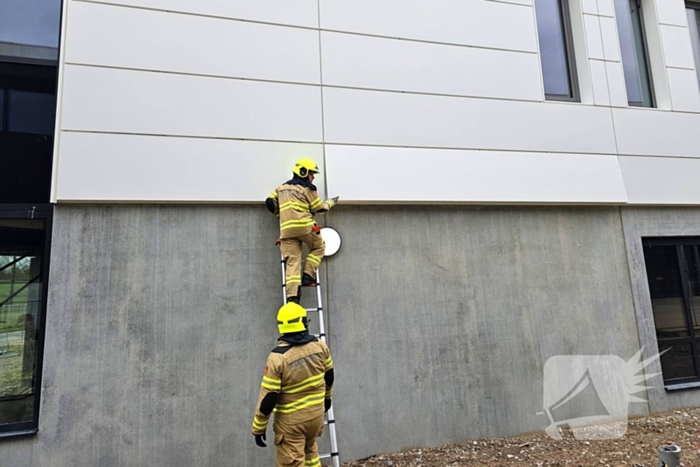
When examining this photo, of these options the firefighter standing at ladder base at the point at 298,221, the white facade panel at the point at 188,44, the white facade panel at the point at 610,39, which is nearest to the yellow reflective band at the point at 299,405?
the firefighter standing at ladder base at the point at 298,221

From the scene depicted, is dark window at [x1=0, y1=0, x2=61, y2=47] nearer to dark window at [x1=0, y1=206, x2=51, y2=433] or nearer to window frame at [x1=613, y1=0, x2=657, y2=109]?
dark window at [x1=0, y1=206, x2=51, y2=433]

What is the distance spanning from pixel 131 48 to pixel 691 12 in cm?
793

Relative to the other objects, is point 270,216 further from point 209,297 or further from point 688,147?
point 688,147

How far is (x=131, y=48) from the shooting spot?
399cm

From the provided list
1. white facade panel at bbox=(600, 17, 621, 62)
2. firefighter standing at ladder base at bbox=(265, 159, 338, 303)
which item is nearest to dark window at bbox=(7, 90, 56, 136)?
firefighter standing at ladder base at bbox=(265, 159, 338, 303)

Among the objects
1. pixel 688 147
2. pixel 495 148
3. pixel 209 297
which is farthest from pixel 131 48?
pixel 688 147

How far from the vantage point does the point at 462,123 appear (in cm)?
482

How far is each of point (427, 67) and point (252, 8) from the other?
2.05m

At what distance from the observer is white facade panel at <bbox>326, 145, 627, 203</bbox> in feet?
14.3

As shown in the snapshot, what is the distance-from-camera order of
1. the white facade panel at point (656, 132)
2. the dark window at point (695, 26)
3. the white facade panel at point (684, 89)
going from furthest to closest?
the dark window at point (695, 26) < the white facade panel at point (684, 89) < the white facade panel at point (656, 132)

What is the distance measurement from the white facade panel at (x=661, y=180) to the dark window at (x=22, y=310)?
6.52 meters

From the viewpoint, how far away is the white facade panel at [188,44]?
3908 millimetres

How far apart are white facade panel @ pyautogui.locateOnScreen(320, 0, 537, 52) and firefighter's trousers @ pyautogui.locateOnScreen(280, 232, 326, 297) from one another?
2.46 meters

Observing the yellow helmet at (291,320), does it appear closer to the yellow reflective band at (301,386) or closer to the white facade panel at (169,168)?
the yellow reflective band at (301,386)
